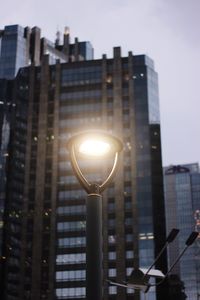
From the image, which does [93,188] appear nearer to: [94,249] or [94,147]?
[94,147]

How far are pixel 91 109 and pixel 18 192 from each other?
83.3 feet

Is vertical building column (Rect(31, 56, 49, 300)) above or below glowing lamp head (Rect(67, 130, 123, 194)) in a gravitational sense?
above

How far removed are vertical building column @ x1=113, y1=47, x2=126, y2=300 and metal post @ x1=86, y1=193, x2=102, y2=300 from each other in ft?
269

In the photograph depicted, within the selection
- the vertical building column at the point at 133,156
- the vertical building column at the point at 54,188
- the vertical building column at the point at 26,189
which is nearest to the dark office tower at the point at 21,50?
the vertical building column at the point at 26,189

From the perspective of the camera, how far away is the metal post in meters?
7.58

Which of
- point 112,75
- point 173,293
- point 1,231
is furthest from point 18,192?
point 173,293

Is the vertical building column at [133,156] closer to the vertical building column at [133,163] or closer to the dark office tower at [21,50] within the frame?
the vertical building column at [133,163]

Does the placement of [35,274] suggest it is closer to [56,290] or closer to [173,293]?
[56,290]

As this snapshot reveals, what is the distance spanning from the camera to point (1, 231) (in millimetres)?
114500

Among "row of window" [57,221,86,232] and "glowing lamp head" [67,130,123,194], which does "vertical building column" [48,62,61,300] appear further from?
"glowing lamp head" [67,130,123,194]

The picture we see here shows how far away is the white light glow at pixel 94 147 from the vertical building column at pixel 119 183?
81876 mm

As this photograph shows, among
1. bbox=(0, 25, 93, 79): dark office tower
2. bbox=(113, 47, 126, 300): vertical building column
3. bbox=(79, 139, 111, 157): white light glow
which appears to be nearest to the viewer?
bbox=(79, 139, 111, 157): white light glow

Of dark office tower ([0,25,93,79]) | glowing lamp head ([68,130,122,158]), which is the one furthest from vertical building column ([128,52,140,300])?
glowing lamp head ([68,130,122,158])

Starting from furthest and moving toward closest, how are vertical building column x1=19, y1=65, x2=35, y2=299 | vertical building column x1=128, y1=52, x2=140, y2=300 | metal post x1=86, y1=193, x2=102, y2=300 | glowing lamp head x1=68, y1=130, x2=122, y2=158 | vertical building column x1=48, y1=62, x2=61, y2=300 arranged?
vertical building column x1=19, y1=65, x2=35, y2=299 < vertical building column x1=48, y1=62, x2=61, y2=300 < vertical building column x1=128, y1=52, x2=140, y2=300 < glowing lamp head x1=68, y1=130, x2=122, y2=158 < metal post x1=86, y1=193, x2=102, y2=300
